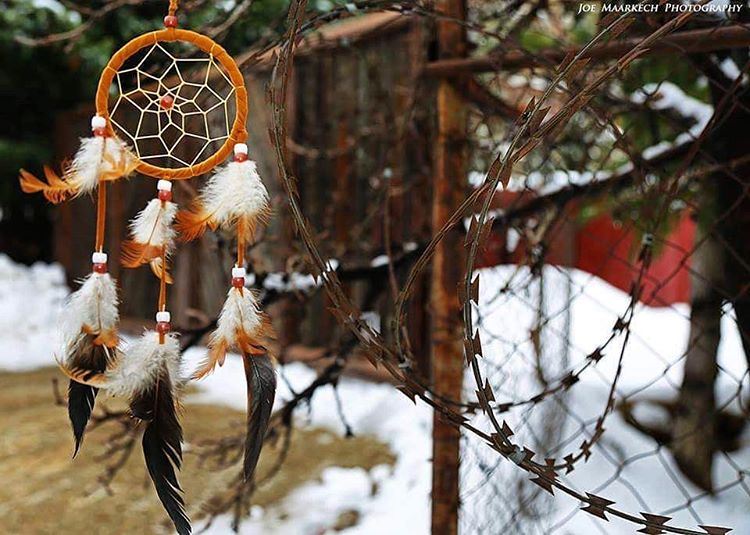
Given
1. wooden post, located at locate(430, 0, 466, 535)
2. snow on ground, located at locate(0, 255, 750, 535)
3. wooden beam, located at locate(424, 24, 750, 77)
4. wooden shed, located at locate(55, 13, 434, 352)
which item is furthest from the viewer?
wooden shed, located at locate(55, 13, 434, 352)

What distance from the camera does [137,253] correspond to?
53cm

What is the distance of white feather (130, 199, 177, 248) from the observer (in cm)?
54

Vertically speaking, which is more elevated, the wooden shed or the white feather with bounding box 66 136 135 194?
the wooden shed

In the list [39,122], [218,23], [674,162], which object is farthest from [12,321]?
[674,162]

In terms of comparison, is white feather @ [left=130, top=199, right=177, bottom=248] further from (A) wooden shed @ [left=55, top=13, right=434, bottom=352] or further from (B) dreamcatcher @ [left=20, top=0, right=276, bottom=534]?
(A) wooden shed @ [left=55, top=13, right=434, bottom=352]

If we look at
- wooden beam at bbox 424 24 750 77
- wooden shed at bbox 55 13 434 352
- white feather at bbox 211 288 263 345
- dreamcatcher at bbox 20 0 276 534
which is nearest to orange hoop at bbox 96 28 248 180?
dreamcatcher at bbox 20 0 276 534

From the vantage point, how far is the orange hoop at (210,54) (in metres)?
0.52

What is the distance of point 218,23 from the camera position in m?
1.20

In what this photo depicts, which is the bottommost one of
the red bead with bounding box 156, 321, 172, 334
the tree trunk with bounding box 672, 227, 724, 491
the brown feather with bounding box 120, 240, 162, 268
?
the red bead with bounding box 156, 321, 172, 334

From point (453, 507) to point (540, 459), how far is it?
73cm

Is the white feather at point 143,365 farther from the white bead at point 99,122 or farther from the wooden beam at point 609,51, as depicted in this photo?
the wooden beam at point 609,51

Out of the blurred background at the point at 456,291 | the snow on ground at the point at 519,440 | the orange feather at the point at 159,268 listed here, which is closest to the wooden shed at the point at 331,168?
the blurred background at the point at 456,291

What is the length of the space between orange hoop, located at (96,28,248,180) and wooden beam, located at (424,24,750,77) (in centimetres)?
27

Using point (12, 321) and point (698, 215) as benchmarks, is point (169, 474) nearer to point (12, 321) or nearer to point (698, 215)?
point (698, 215)
